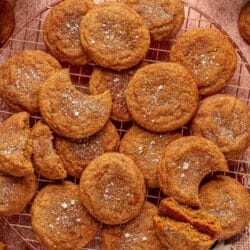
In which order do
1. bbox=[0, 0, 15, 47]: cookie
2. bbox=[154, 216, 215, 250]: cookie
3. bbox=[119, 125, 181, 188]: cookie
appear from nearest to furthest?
bbox=[154, 216, 215, 250]: cookie → bbox=[119, 125, 181, 188]: cookie → bbox=[0, 0, 15, 47]: cookie

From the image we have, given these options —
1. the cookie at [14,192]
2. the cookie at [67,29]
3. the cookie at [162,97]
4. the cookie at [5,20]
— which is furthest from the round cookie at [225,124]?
the cookie at [5,20]

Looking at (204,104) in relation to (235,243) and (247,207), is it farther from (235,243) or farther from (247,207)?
(235,243)

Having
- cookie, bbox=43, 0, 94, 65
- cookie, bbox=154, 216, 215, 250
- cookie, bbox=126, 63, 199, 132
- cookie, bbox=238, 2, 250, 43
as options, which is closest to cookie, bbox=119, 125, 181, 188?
cookie, bbox=126, 63, 199, 132

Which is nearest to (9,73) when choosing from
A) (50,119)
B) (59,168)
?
(50,119)

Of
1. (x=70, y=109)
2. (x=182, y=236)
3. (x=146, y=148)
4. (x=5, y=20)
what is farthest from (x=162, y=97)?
Result: (x=5, y=20)

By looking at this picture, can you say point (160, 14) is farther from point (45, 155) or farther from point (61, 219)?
point (61, 219)

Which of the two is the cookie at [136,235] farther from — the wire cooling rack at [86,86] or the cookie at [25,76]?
the cookie at [25,76]

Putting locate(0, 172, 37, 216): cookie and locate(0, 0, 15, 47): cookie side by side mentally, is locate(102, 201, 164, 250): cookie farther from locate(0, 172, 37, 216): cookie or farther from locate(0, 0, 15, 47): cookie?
locate(0, 0, 15, 47): cookie
